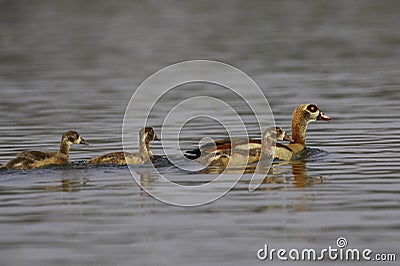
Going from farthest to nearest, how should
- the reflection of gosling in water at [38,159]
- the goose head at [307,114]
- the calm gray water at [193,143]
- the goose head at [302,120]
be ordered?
the goose head at [307,114] < the goose head at [302,120] < the reflection of gosling in water at [38,159] < the calm gray water at [193,143]

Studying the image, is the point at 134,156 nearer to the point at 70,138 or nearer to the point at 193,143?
the point at 70,138

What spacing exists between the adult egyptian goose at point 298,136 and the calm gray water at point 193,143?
0.48 metres

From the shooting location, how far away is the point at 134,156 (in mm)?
17062

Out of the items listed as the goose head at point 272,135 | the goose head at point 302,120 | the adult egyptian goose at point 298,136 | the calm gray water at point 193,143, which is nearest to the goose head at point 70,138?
the calm gray water at point 193,143

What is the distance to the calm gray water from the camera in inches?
471

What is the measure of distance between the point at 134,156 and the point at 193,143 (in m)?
2.27

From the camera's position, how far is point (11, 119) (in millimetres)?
23047

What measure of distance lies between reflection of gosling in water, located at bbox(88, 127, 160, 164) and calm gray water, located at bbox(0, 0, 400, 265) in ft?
0.78

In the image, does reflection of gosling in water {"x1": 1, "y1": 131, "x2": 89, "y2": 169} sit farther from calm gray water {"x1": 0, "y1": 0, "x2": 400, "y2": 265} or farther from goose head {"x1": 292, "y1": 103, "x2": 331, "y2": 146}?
goose head {"x1": 292, "y1": 103, "x2": 331, "y2": 146}

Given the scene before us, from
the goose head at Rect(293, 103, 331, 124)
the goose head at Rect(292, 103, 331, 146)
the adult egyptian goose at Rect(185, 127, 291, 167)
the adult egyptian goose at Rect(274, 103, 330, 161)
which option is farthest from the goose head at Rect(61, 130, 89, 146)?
the goose head at Rect(293, 103, 331, 124)

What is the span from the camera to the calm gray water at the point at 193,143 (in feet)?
39.3

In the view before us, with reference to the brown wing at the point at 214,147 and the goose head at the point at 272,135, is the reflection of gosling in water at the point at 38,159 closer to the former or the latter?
the brown wing at the point at 214,147

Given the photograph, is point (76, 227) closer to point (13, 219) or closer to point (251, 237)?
point (13, 219)

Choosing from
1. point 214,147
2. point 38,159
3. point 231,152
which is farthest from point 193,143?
point 38,159
